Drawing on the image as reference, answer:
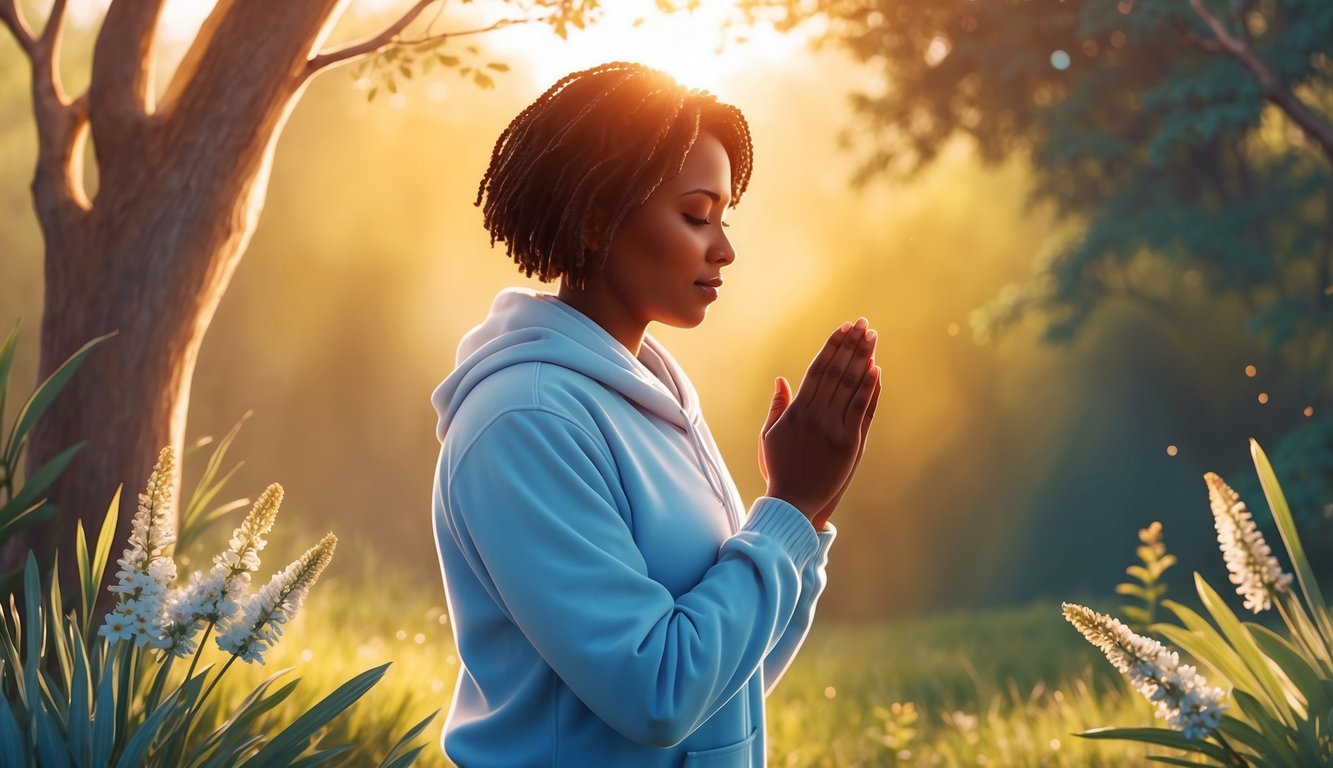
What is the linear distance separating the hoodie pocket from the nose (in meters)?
0.66

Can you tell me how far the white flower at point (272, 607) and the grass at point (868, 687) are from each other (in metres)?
0.87

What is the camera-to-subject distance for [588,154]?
1.67 m

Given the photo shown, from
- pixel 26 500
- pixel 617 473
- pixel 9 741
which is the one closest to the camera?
pixel 617 473

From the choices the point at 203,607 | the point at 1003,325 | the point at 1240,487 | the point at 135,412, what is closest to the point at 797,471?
the point at 203,607

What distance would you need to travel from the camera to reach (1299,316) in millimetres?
8602

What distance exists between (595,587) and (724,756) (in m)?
0.40

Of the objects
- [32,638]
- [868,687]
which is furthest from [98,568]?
[868,687]

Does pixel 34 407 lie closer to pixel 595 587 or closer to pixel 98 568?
pixel 98 568

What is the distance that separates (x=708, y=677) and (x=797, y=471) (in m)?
0.32

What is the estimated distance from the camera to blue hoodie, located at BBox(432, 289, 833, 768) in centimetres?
133

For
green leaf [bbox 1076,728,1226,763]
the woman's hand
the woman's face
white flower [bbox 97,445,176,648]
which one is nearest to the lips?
the woman's face

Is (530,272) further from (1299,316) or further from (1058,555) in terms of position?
(1058,555)

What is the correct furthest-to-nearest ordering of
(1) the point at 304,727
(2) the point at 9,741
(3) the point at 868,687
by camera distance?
(3) the point at 868,687 < (1) the point at 304,727 < (2) the point at 9,741

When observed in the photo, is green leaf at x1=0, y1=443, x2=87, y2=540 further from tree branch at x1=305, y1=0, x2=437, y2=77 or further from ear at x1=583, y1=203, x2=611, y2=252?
ear at x1=583, y1=203, x2=611, y2=252
